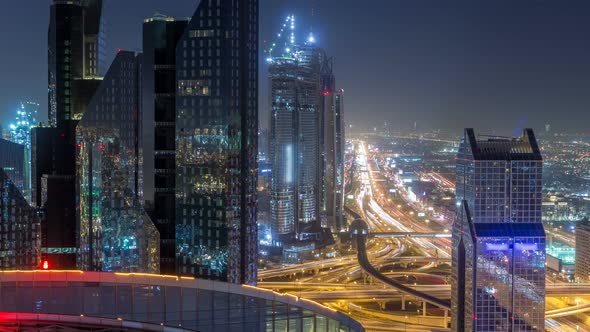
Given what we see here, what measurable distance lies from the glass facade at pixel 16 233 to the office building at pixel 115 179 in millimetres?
1593

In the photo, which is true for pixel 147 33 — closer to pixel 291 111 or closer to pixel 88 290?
pixel 88 290

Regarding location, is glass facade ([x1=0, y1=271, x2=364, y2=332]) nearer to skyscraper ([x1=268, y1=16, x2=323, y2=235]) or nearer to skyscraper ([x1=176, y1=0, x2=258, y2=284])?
skyscraper ([x1=176, y1=0, x2=258, y2=284])

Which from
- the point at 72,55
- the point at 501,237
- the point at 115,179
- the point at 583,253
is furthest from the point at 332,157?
the point at 501,237

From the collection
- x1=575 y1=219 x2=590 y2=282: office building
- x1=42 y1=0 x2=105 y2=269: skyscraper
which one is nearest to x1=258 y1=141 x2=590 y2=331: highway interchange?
x1=575 y1=219 x2=590 y2=282: office building

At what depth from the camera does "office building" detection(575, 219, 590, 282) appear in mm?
29047

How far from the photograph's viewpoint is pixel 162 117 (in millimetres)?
18219

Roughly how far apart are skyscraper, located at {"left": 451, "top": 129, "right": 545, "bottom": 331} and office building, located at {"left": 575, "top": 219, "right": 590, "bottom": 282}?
1391 cm

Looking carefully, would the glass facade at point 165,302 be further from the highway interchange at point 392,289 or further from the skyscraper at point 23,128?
the skyscraper at point 23,128

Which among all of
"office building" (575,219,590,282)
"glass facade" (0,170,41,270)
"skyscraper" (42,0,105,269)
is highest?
"skyscraper" (42,0,105,269)

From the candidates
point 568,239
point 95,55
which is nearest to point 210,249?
point 95,55

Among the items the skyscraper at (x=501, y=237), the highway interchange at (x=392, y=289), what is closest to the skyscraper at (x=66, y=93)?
the highway interchange at (x=392, y=289)

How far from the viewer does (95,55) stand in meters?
22.3

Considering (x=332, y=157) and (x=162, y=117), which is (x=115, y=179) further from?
(x=332, y=157)

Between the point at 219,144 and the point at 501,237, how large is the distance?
7.33 meters
